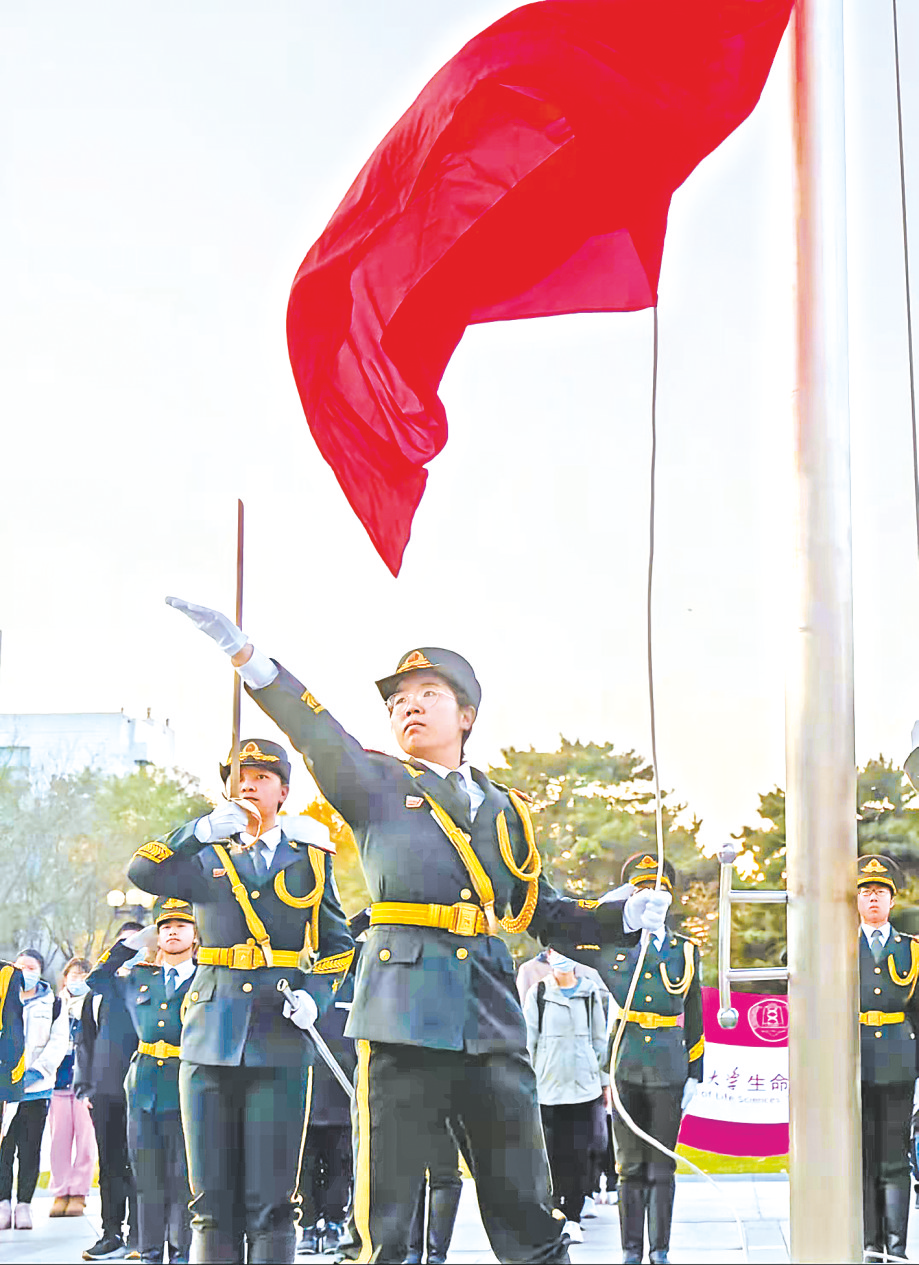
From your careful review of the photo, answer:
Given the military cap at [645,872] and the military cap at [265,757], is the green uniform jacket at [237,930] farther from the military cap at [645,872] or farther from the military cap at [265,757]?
the military cap at [645,872]

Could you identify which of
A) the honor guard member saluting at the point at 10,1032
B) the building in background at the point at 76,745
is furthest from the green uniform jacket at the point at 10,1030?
the building in background at the point at 76,745

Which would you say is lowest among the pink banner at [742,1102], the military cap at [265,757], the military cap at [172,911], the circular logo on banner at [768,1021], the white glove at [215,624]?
the pink banner at [742,1102]

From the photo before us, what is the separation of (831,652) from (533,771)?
18.7 meters

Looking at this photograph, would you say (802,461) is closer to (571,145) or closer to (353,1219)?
(571,145)

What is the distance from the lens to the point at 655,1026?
6875 mm

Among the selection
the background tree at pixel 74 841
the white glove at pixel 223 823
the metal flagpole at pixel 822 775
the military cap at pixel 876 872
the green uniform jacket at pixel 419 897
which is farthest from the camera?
the background tree at pixel 74 841

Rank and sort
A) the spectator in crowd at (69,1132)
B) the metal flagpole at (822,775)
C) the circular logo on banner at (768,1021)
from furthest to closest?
the circular logo on banner at (768,1021), the spectator in crowd at (69,1132), the metal flagpole at (822,775)

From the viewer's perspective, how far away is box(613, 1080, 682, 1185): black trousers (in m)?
6.74

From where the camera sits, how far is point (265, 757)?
18.7ft

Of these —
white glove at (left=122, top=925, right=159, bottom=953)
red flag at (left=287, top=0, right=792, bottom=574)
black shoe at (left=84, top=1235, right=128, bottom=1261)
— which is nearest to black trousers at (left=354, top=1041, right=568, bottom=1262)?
red flag at (left=287, top=0, right=792, bottom=574)

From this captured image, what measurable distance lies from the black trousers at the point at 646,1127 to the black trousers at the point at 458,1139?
290cm

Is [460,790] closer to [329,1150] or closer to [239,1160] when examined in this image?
[239,1160]

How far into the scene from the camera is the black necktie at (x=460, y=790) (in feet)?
14.0

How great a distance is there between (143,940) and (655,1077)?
2.29 meters
